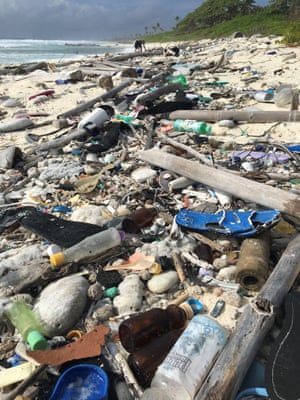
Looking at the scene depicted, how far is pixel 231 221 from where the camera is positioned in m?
3.07

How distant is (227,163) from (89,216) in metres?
2.10

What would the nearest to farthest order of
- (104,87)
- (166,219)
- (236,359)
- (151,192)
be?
1. (236,359)
2. (166,219)
3. (151,192)
4. (104,87)

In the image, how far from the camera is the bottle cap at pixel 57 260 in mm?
2867

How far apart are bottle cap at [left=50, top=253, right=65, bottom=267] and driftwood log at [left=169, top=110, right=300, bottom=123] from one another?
15.0 ft

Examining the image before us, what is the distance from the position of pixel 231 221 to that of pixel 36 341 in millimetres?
1851

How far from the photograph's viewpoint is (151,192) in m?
4.07

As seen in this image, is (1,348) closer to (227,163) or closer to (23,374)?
(23,374)

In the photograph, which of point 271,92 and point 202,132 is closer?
point 202,132

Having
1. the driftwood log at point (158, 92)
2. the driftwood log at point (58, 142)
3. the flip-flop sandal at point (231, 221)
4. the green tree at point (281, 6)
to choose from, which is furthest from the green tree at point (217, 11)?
the flip-flop sandal at point (231, 221)

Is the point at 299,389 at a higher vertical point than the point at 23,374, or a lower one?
higher

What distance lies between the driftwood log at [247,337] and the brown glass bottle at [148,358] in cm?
34

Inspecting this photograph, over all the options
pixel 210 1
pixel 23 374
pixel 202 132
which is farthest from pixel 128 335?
pixel 210 1

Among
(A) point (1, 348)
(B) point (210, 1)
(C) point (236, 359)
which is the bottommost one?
(A) point (1, 348)

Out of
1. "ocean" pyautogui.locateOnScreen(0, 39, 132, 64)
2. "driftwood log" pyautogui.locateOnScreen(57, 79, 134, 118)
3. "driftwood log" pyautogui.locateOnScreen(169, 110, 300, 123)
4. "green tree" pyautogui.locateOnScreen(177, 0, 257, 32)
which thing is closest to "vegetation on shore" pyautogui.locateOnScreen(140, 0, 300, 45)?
"green tree" pyautogui.locateOnScreen(177, 0, 257, 32)
